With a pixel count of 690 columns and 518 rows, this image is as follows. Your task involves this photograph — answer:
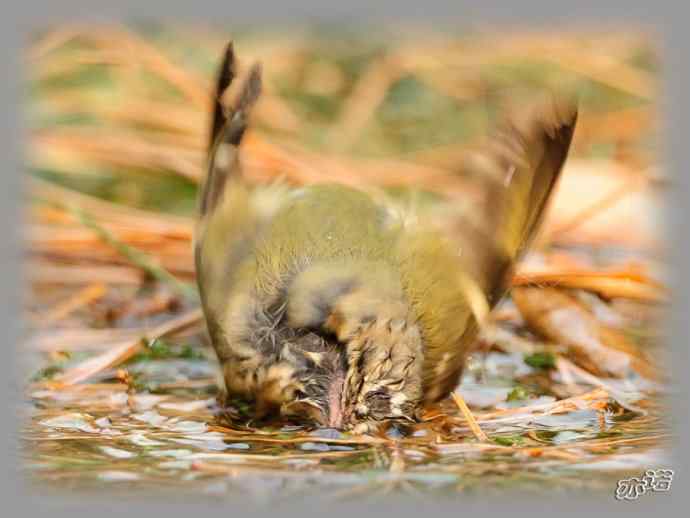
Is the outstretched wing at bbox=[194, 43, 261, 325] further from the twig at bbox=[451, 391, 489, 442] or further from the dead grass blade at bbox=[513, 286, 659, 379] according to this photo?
the dead grass blade at bbox=[513, 286, 659, 379]

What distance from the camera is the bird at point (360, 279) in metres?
2.79

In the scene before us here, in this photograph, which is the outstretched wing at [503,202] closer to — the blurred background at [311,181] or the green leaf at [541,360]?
the blurred background at [311,181]

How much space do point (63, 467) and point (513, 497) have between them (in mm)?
1006

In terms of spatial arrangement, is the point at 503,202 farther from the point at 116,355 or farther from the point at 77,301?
the point at 77,301

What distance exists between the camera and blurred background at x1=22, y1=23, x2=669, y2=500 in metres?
3.23

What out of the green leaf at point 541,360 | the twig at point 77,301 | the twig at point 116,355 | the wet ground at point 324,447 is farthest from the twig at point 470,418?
the twig at point 77,301

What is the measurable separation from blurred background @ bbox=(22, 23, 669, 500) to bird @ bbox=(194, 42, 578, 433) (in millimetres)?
139

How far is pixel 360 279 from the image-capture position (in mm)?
2904

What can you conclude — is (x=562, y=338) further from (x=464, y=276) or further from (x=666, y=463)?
(x=666, y=463)

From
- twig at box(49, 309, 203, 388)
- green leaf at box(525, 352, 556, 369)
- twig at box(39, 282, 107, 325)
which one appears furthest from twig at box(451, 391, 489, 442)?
twig at box(39, 282, 107, 325)

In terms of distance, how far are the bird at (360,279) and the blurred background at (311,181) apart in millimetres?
139

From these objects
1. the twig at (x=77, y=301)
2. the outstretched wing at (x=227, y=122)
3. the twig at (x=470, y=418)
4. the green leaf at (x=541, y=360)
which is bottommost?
the twig at (x=77, y=301)

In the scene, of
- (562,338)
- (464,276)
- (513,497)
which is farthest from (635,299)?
(513,497)

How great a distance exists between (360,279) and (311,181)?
2238 mm
